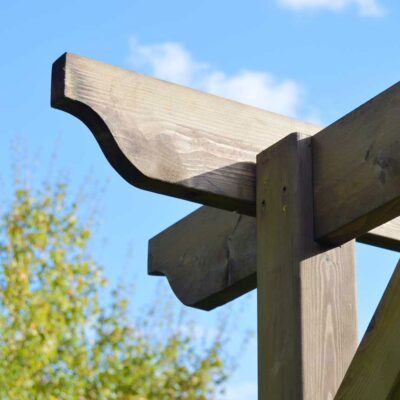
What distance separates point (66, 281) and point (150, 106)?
13.0 feet

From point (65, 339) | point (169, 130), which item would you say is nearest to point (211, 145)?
point (169, 130)

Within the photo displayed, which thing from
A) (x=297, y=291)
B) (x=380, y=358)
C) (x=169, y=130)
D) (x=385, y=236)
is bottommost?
(x=380, y=358)

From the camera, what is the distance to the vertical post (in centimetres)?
156

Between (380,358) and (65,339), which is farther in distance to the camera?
(65,339)

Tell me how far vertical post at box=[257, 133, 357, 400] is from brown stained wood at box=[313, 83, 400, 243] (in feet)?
0.10

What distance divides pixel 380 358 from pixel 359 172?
351mm

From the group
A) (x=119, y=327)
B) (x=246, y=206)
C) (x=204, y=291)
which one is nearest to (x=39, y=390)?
(x=119, y=327)

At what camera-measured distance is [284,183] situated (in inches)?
66.8

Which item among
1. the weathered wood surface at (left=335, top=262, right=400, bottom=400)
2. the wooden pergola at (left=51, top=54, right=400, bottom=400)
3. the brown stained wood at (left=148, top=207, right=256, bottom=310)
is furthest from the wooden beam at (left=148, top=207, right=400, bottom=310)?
the weathered wood surface at (left=335, top=262, right=400, bottom=400)

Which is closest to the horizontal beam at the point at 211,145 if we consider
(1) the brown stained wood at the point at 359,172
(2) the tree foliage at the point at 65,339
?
(1) the brown stained wood at the point at 359,172

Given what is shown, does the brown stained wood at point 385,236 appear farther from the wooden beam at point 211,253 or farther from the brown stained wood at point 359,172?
the brown stained wood at point 359,172

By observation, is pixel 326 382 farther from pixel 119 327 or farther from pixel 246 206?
pixel 119 327

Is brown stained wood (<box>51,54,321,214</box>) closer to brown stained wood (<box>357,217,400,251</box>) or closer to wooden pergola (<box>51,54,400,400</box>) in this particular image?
wooden pergola (<box>51,54,400,400</box>)

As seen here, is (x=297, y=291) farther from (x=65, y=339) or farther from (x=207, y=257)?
(x=65, y=339)
